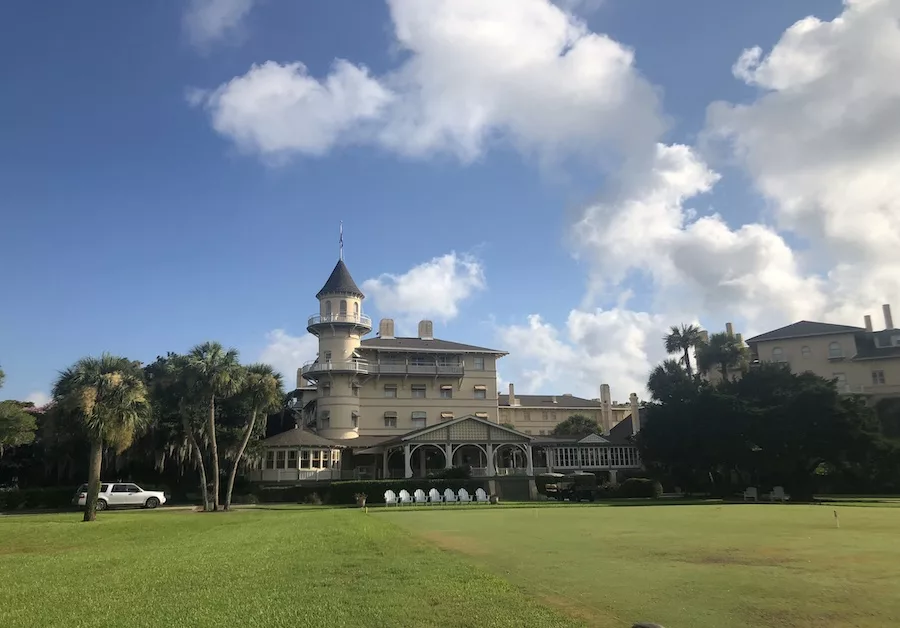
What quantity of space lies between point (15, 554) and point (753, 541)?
15.7m

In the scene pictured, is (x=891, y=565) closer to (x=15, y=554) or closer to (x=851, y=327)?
(x=15, y=554)

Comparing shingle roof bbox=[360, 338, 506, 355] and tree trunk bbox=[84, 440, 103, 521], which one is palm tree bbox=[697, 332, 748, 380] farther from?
tree trunk bbox=[84, 440, 103, 521]

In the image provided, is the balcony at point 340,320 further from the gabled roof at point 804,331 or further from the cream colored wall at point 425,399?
the gabled roof at point 804,331

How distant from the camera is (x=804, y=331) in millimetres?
62469

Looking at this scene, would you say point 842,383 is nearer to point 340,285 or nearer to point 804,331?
point 804,331

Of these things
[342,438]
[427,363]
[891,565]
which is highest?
[427,363]

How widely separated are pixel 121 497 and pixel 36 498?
6.47 m

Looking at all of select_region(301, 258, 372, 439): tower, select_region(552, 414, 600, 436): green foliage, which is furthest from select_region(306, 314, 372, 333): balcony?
select_region(552, 414, 600, 436): green foliage

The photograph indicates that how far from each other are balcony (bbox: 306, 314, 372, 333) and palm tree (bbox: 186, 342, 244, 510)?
61.2 feet

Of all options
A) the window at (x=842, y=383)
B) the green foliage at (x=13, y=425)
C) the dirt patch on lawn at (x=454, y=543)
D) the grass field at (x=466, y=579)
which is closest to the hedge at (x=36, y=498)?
the green foliage at (x=13, y=425)

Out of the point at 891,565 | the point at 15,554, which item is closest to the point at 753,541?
the point at 891,565

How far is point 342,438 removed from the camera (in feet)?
185

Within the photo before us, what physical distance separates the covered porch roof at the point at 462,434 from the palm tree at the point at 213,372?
631 inches

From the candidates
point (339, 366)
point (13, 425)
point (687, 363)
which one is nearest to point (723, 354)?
point (687, 363)
